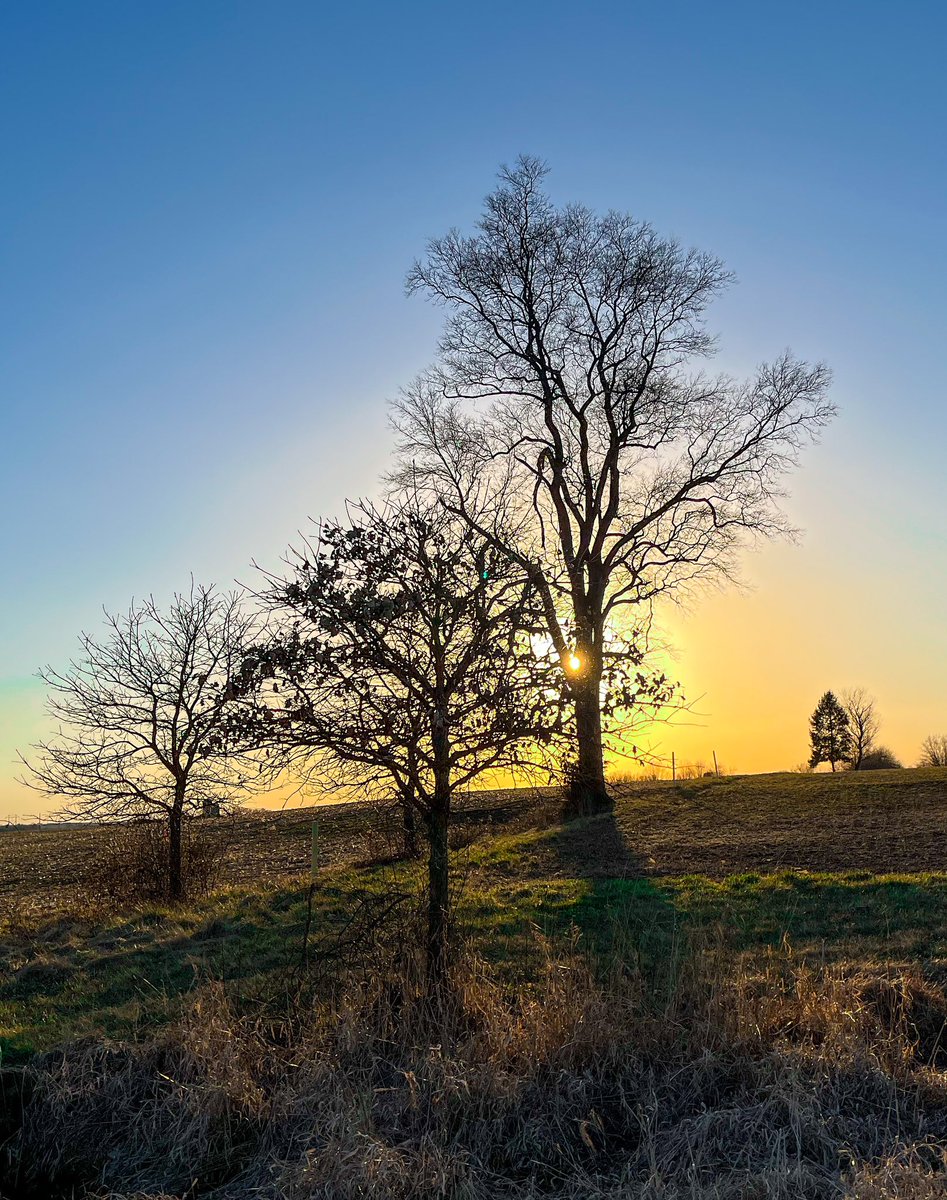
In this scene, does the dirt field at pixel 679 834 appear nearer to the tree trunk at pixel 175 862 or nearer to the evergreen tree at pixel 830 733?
the tree trunk at pixel 175 862

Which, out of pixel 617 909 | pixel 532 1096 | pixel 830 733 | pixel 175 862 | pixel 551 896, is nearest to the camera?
pixel 532 1096

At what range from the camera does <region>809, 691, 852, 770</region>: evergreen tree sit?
151 feet

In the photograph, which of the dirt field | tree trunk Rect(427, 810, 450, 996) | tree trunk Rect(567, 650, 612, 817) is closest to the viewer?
tree trunk Rect(427, 810, 450, 996)

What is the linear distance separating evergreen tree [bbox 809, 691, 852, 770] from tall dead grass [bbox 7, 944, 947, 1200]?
42310 mm

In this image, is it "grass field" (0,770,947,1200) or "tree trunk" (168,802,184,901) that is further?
"tree trunk" (168,802,184,901)

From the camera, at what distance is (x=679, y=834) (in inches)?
666

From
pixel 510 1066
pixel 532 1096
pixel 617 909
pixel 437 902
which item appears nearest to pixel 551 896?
pixel 617 909

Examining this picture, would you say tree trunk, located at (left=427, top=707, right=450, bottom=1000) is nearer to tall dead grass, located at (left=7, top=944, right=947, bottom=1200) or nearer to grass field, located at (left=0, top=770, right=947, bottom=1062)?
tall dead grass, located at (left=7, top=944, right=947, bottom=1200)

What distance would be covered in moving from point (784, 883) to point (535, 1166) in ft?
23.8

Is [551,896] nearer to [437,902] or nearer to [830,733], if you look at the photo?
[437,902]

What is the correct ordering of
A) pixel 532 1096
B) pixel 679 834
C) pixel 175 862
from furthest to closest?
1. pixel 679 834
2. pixel 175 862
3. pixel 532 1096

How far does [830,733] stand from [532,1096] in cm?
4504

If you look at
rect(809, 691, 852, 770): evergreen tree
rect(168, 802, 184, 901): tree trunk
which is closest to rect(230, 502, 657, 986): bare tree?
rect(168, 802, 184, 901): tree trunk

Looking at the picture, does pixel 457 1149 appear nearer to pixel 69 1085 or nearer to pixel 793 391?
pixel 69 1085
